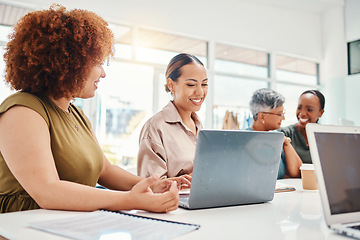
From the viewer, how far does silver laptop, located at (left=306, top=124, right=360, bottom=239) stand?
2.47ft

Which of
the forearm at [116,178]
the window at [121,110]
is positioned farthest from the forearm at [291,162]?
the window at [121,110]

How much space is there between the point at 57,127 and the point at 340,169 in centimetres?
88

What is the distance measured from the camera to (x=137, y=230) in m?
0.71

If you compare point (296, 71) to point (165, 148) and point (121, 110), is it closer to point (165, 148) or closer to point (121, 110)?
point (121, 110)

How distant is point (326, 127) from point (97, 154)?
82 cm

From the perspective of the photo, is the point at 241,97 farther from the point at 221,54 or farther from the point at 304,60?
the point at 304,60

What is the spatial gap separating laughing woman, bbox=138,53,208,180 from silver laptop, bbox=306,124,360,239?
2.85 ft

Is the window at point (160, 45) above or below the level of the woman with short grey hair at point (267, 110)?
above

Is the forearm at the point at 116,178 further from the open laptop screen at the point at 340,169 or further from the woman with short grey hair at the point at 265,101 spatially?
the woman with short grey hair at the point at 265,101

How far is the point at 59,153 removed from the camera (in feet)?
3.51

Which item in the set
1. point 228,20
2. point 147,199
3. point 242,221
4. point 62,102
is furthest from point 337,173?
point 228,20

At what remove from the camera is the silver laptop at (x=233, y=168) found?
914 mm

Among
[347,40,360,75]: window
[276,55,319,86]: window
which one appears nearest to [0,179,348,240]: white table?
[276,55,319,86]: window

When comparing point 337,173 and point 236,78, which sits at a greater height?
point 236,78
